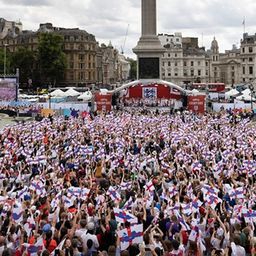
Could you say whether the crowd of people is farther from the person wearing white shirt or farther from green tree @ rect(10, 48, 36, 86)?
green tree @ rect(10, 48, 36, 86)

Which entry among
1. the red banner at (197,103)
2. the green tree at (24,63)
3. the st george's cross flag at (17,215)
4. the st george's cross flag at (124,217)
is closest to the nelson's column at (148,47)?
the red banner at (197,103)

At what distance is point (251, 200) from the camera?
581 inches

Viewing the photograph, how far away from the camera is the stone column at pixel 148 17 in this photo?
66.6 meters

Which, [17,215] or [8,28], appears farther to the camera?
[8,28]

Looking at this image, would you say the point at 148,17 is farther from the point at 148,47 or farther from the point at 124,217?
the point at 124,217

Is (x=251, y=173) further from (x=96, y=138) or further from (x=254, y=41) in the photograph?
(x=254, y=41)

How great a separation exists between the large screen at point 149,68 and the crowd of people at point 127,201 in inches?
1620

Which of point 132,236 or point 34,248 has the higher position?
point 132,236

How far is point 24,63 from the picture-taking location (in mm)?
119625

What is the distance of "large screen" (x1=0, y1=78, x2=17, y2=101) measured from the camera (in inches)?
2454

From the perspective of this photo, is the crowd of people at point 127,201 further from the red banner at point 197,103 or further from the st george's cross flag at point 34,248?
the red banner at point 197,103

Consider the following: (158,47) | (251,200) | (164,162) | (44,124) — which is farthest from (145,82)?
(251,200)

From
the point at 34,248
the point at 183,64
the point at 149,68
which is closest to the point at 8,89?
the point at 149,68

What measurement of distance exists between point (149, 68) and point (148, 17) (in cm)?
647
